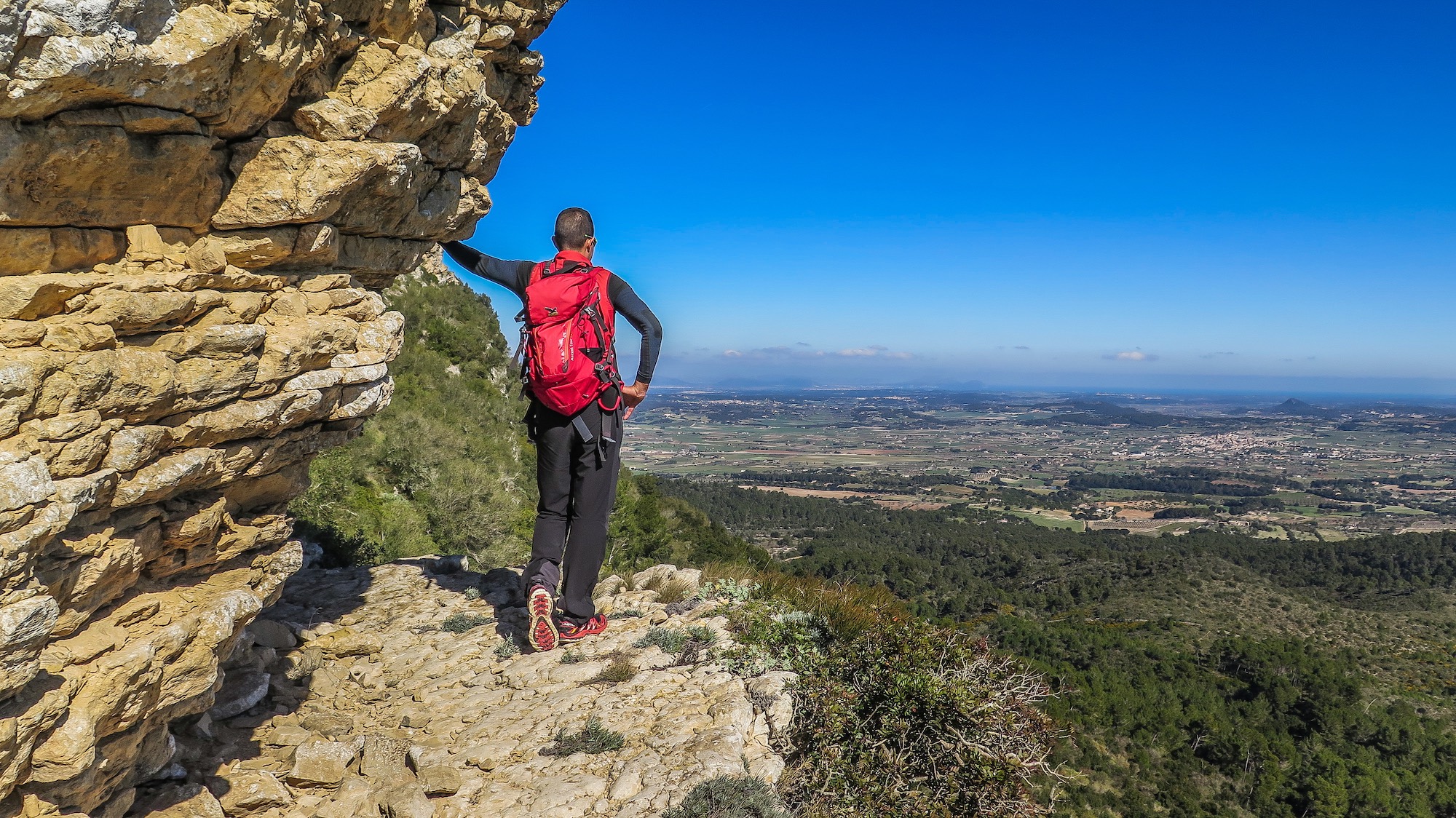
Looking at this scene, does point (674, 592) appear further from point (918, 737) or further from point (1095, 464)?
point (1095, 464)

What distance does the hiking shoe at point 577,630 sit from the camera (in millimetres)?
4992

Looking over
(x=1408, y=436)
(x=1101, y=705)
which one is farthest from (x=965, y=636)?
(x=1408, y=436)

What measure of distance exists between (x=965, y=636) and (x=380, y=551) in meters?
6.61

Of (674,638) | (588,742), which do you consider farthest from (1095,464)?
(588,742)

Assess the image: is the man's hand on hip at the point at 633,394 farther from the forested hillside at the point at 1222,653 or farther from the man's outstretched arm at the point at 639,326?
the forested hillside at the point at 1222,653

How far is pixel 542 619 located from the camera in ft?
15.8

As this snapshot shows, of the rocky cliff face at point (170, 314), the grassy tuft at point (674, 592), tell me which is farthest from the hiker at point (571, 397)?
the grassy tuft at point (674, 592)

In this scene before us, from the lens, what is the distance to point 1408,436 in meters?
172

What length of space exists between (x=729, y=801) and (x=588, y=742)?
0.94 meters

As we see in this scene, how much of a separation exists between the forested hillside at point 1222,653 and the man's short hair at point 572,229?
4538 millimetres

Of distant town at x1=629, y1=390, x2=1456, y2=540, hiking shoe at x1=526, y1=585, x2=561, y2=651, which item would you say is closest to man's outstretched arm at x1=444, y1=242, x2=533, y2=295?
hiking shoe at x1=526, y1=585, x2=561, y2=651

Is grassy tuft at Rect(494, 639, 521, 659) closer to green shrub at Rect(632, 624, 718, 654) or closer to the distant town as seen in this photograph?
green shrub at Rect(632, 624, 718, 654)

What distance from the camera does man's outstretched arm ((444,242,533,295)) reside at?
15.1ft

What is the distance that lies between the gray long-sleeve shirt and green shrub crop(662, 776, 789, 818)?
2471 millimetres
